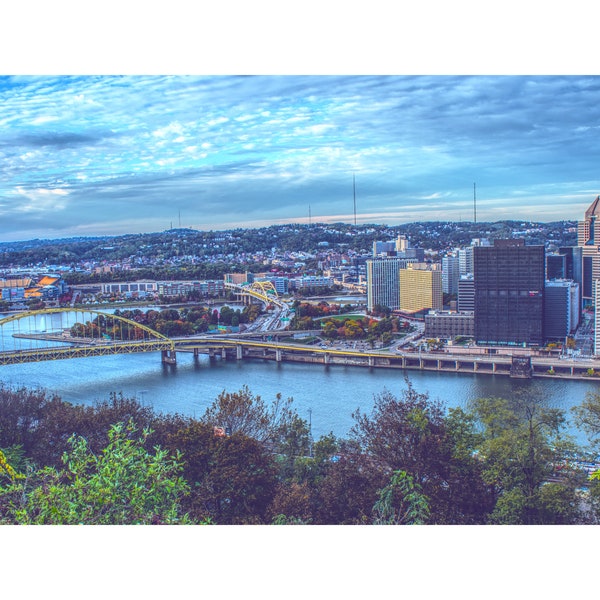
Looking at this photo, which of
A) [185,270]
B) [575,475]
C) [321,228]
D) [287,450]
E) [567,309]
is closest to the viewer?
[575,475]

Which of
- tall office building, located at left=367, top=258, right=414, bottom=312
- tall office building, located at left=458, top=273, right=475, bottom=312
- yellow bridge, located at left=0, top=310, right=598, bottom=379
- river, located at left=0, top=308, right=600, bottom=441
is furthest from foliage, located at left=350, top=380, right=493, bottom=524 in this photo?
tall office building, located at left=458, top=273, right=475, bottom=312

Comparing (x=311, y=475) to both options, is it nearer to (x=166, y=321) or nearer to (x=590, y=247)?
(x=166, y=321)

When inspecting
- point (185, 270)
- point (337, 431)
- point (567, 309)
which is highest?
point (185, 270)

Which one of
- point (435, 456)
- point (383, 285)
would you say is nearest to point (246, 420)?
point (435, 456)

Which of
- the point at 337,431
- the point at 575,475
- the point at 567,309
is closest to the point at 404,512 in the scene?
the point at 575,475

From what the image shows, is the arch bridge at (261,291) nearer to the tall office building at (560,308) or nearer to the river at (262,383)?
the river at (262,383)

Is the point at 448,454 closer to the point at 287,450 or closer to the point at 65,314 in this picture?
the point at 287,450

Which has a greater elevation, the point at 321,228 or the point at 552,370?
the point at 321,228
